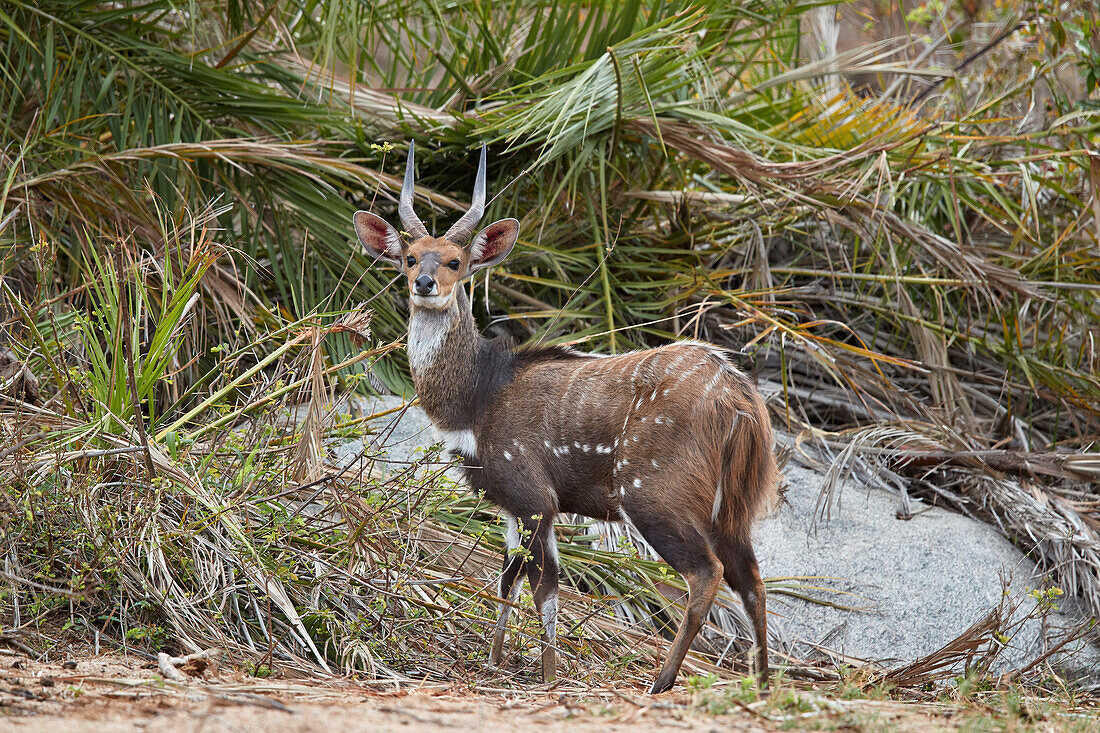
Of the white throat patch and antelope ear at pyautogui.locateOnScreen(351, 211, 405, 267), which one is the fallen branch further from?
antelope ear at pyautogui.locateOnScreen(351, 211, 405, 267)

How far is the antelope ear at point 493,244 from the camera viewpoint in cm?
477

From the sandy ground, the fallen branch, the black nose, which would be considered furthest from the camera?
the black nose

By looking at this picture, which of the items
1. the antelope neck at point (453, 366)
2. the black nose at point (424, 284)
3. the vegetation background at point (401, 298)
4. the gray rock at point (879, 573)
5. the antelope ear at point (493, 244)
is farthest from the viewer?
the gray rock at point (879, 573)

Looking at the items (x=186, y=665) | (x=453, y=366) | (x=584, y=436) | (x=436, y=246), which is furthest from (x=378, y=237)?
(x=186, y=665)

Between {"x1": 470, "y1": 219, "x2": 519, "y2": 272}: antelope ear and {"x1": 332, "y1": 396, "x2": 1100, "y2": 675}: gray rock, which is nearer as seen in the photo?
{"x1": 470, "y1": 219, "x2": 519, "y2": 272}: antelope ear

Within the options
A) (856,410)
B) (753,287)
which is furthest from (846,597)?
(753,287)

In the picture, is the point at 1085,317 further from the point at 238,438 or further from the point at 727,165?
the point at 238,438

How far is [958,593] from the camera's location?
5402 mm

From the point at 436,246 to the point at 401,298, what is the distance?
1907 mm

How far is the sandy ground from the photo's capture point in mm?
2771

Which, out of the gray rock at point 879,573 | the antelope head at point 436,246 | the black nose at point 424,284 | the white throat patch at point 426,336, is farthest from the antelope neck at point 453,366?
the gray rock at point 879,573

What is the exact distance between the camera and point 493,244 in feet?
15.9

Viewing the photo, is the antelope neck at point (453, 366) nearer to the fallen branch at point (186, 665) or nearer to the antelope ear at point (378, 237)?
the antelope ear at point (378, 237)

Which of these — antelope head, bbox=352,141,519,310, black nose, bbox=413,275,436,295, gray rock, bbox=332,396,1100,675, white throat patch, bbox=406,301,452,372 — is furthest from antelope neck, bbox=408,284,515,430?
gray rock, bbox=332,396,1100,675
